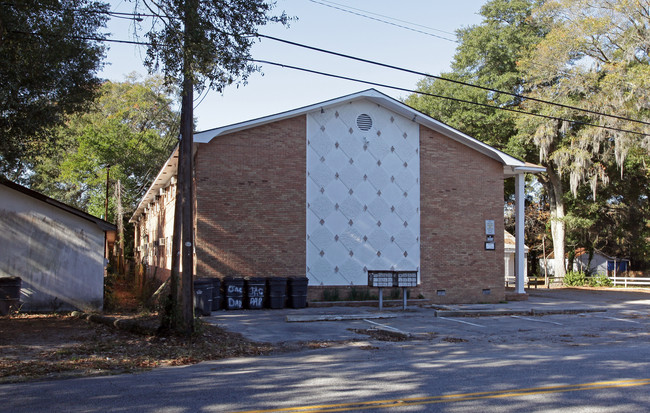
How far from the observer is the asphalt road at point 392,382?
6656mm

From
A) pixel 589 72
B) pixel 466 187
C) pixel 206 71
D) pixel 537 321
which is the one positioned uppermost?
pixel 589 72

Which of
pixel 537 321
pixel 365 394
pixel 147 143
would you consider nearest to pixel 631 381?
pixel 365 394

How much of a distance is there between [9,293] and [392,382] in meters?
12.1

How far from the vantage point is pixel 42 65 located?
1385cm

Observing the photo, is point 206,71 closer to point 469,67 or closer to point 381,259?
point 381,259

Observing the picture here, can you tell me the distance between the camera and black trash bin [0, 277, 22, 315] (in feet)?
50.6

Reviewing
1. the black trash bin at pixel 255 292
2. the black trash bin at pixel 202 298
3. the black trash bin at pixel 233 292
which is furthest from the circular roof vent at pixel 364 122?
the black trash bin at pixel 202 298

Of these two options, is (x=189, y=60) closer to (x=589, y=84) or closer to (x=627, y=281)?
(x=589, y=84)

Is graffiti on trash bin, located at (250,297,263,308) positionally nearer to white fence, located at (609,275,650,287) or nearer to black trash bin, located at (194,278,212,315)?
black trash bin, located at (194,278,212,315)

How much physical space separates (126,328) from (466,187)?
13.4 m

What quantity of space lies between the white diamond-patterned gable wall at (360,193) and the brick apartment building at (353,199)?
0.12 ft

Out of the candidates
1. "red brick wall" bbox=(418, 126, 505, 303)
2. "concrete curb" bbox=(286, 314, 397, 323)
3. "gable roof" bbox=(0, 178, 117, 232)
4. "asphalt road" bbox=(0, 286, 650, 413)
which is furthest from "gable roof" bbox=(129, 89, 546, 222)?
"asphalt road" bbox=(0, 286, 650, 413)

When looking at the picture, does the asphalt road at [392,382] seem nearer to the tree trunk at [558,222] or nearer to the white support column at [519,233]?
the white support column at [519,233]

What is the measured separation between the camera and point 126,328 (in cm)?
1302
